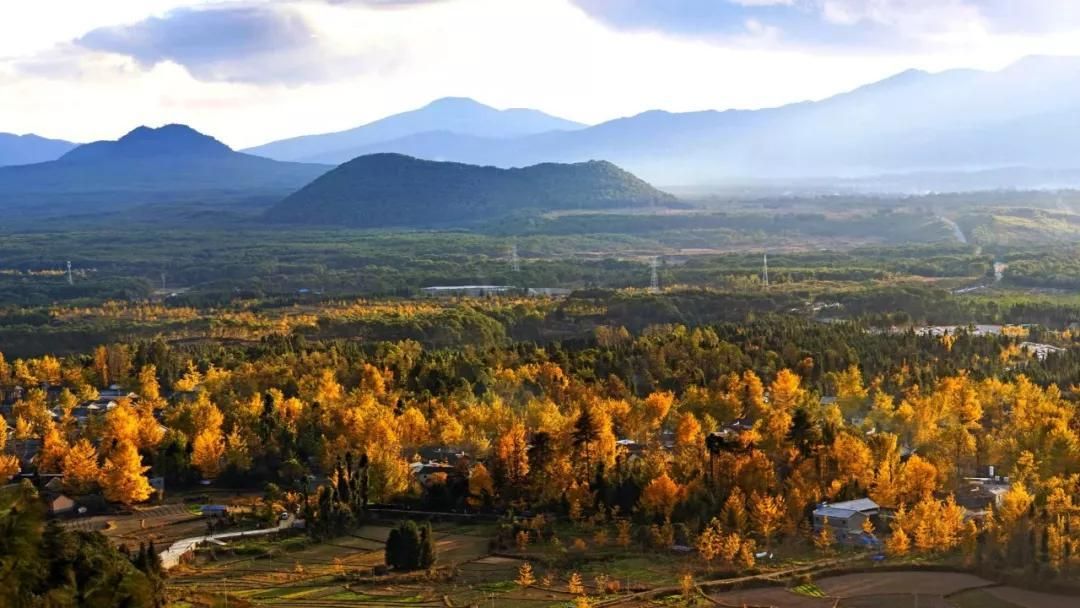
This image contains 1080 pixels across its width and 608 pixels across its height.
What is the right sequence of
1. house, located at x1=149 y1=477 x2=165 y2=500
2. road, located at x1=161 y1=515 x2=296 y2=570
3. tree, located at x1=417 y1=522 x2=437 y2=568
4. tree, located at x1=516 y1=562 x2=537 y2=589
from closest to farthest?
tree, located at x1=516 y1=562 x2=537 y2=589 < tree, located at x1=417 y1=522 x2=437 y2=568 < road, located at x1=161 y1=515 x2=296 y2=570 < house, located at x1=149 y1=477 x2=165 y2=500

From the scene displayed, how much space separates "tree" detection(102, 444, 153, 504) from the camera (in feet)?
149

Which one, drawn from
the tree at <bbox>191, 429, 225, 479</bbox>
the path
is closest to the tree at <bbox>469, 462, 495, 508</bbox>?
the path

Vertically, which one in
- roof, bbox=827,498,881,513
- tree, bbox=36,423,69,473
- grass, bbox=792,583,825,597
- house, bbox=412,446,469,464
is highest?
tree, bbox=36,423,69,473

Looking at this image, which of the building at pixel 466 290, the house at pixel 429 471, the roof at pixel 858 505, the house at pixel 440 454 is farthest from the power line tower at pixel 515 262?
the roof at pixel 858 505

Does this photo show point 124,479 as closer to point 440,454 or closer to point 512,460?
point 440,454

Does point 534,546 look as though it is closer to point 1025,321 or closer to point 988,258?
point 1025,321

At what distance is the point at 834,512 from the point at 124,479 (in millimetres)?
22422

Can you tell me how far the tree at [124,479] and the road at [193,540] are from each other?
5656 millimetres

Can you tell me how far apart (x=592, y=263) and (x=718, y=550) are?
99.2 metres

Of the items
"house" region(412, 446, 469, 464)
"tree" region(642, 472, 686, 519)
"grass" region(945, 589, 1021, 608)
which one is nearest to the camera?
"grass" region(945, 589, 1021, 608)

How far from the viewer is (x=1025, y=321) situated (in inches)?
3152

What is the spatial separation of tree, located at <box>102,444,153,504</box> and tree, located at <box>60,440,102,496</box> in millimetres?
435

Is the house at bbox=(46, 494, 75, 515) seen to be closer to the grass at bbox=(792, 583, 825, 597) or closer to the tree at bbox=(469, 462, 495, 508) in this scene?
the tree at bbox=(469, 462, 495, 508)

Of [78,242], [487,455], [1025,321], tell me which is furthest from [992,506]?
[78,242]
